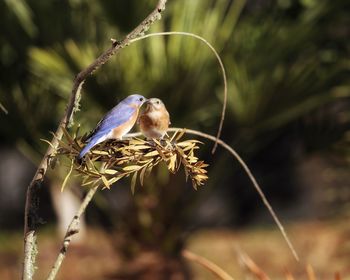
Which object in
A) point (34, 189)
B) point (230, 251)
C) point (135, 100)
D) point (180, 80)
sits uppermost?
point (230, 251)

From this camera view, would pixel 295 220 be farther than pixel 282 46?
Yes

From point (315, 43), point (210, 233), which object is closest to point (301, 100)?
point (315, 43)

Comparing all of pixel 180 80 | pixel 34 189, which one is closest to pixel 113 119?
pixel 34 189

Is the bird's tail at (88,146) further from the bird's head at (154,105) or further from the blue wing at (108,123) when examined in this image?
the bird's head at (154,105)

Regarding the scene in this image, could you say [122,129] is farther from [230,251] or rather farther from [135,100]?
[230,251]

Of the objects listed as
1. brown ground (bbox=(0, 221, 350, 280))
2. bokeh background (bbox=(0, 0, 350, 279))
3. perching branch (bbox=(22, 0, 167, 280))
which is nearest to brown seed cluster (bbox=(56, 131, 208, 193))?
perching branch (bbox=(22, 0, 167, 280))

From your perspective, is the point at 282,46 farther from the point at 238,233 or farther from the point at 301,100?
the point at 238,233

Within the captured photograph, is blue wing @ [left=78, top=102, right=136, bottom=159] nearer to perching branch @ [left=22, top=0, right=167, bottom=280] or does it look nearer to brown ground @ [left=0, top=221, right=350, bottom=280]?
perching branch @ [left=22, top=0, right=167, bottom=280]
